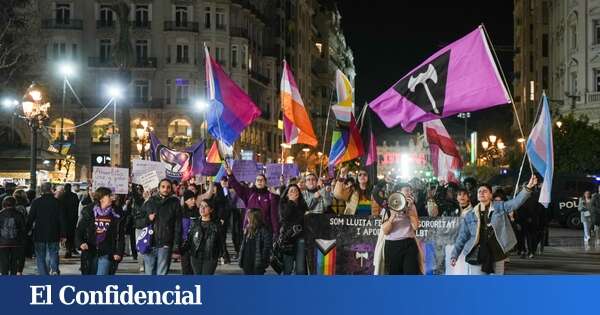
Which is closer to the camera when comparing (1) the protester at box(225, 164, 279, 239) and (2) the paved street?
(1) the protester at box(225, 164, 279, 239)

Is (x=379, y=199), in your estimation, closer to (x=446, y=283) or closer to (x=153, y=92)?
(x=446, y=283)

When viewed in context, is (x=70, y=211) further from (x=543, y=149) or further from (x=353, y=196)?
(x=543, y=149)

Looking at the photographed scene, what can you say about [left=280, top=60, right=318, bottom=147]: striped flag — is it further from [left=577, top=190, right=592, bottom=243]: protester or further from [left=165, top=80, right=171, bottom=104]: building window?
[left=165, top=80, right=171, bottom=104]: building window

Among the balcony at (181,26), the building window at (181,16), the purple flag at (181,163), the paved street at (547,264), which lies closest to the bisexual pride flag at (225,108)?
the paved street at (547,264)

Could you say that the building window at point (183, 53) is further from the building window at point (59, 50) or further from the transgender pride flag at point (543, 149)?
the transgender pride flag at point (543, 149)

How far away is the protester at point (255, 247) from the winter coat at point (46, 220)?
401cm

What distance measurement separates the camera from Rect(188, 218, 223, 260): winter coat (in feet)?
40.3

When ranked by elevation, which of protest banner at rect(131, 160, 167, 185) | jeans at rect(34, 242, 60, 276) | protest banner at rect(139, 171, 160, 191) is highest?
protest banner at rect(131, 160, 167, 185)

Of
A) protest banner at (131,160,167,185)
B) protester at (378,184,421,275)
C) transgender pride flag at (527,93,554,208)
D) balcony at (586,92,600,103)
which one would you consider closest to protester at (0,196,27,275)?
protest banner at (131,160,167,185)

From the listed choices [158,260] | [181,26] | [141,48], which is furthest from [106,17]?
[158,260]

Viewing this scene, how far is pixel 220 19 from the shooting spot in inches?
2825

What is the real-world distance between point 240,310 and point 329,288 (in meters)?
0.72

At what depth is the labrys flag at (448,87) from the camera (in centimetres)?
1369

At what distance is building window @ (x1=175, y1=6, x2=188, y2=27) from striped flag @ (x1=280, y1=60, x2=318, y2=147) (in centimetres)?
4868
